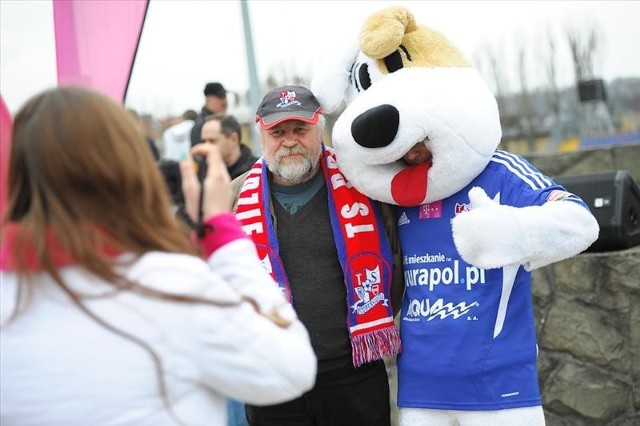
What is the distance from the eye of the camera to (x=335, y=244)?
3.26 meters

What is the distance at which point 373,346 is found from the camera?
314 cm

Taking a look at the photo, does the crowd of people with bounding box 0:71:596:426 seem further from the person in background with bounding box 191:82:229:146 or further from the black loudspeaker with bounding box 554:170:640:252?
the person in background with bounding box 191:82:229:146

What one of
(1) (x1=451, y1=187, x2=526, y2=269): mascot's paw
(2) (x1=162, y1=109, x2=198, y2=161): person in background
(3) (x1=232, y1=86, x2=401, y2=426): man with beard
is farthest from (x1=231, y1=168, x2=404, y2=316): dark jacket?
(2) (x1=162, y1=109, x2=198, y2=161): person in background

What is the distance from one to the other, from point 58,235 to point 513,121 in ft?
142

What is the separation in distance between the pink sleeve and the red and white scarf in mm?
1462

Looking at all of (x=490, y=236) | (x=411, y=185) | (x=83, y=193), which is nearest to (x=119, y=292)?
(x=83, y=193)

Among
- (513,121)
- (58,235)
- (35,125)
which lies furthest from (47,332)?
(513,121)

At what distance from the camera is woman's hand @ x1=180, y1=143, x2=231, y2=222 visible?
1779mm

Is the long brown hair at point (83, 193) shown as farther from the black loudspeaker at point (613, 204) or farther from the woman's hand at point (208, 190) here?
the black loudspeaker at point (613, 204)

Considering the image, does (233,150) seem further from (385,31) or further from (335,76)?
(385,31)

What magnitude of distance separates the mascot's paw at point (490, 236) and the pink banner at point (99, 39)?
1.43 m

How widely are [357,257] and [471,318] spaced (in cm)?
50

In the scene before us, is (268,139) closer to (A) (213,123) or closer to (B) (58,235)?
(A) (213,123)

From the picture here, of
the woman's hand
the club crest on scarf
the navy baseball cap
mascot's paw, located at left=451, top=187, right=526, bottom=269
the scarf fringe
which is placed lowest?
the scarf fringe
